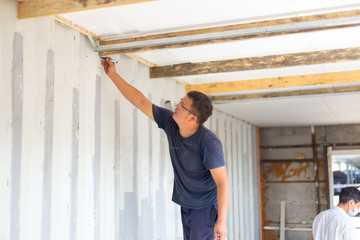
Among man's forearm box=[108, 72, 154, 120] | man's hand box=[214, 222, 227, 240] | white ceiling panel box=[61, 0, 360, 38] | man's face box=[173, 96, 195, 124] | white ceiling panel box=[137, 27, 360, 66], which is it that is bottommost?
man's hand box=[214, 222, 227, 240]

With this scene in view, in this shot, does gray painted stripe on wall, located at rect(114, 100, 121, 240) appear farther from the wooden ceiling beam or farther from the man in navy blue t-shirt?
the wooden ceiling beam

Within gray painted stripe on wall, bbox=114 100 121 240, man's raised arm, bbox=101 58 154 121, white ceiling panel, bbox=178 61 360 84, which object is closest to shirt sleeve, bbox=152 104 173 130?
man's raised arm, bbox=101 58 154 121

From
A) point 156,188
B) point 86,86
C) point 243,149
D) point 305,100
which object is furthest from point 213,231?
point 243,149

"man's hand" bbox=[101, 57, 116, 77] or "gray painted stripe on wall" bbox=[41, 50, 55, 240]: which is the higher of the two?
"man's hand" bbox=[101, 57, 116, 77]

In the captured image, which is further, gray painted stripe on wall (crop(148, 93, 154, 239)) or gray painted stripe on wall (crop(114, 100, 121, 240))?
gray painted stripe on wall (crop(148, 93, 154, 239))

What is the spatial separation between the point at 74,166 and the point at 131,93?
758 millimetres

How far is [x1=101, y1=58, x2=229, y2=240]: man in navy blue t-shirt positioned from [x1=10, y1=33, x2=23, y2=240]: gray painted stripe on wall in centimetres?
108

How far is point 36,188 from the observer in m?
3.04

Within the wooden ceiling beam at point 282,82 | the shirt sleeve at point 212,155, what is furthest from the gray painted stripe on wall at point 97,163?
the wooden ceiling beam at point 282,82

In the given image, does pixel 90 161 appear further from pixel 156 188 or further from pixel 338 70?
pixel 338 70

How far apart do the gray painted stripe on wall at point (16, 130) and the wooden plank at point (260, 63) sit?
2183mm

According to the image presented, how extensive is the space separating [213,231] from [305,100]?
14.9 ft

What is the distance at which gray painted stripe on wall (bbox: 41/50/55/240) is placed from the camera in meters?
3.12

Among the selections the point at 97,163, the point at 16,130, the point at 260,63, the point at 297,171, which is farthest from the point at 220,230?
the point at 297,171
